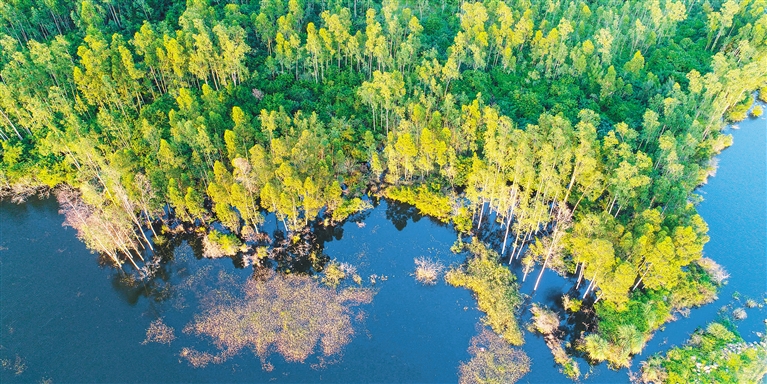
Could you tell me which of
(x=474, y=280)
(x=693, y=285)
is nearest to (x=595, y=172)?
(x=693, y=285)

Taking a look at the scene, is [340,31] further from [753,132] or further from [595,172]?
[753,132]

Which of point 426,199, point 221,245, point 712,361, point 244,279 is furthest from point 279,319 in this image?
point 712,361

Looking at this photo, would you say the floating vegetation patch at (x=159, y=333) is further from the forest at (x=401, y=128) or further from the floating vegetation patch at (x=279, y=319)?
the forest at (x=401, y=128)

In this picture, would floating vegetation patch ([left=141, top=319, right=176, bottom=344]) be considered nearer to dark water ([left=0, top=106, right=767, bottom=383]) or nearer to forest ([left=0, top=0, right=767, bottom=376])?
dark water ([left=0, top=106, right=767, bottom=383])

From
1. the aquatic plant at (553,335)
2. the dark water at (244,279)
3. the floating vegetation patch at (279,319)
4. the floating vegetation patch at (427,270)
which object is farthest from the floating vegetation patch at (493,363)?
the floating vegetation patch at (279,319)

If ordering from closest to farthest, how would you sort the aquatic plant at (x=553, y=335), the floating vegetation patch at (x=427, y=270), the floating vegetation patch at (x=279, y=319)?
the aquatic plant at (x=553, y=335), the floating vegetation patch at (x=279, y=319), the floating vegetation patch at (x=427, y=270)

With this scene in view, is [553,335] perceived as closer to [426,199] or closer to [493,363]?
[493,363]
